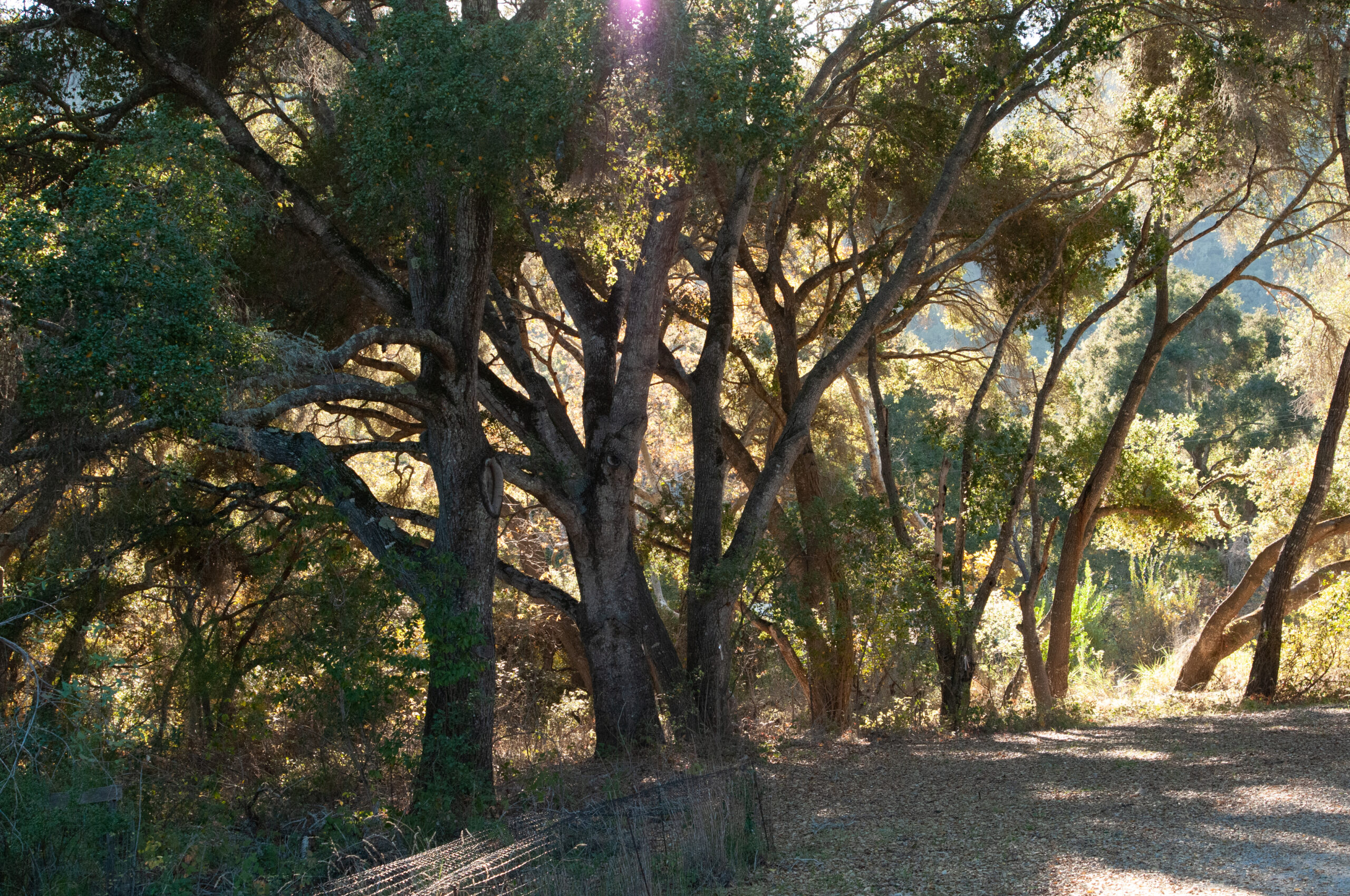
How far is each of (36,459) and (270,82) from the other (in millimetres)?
5960

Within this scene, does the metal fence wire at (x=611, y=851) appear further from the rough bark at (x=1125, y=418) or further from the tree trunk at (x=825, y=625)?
the rough bark at (x=1125, y=418)

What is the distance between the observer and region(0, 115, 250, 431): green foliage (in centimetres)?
541

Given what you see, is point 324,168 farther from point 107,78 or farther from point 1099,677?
point 1099,677

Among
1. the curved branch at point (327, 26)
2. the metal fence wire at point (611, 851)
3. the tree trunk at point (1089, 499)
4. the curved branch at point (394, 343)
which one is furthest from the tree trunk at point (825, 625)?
the curved branch at point (327, 26)

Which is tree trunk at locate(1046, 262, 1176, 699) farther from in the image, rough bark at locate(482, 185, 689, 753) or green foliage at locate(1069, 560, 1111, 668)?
rough bark at locate(482, 185, 689, 753)

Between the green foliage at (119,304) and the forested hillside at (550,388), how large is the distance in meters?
0.03

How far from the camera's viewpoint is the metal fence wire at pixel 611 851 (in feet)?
15.4

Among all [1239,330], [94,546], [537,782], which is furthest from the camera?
[1239,330]

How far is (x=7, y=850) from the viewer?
5.30m

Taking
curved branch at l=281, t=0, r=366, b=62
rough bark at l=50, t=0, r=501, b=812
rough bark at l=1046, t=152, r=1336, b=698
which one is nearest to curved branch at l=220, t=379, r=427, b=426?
rough bark at l=50, t=0, r=501, b=812

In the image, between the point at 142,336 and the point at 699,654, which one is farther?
the point at 699,654

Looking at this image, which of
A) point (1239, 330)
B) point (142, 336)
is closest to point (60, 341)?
point (142, 336)

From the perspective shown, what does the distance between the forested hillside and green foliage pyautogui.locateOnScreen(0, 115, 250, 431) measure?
0.03 metres

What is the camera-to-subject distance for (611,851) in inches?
208
